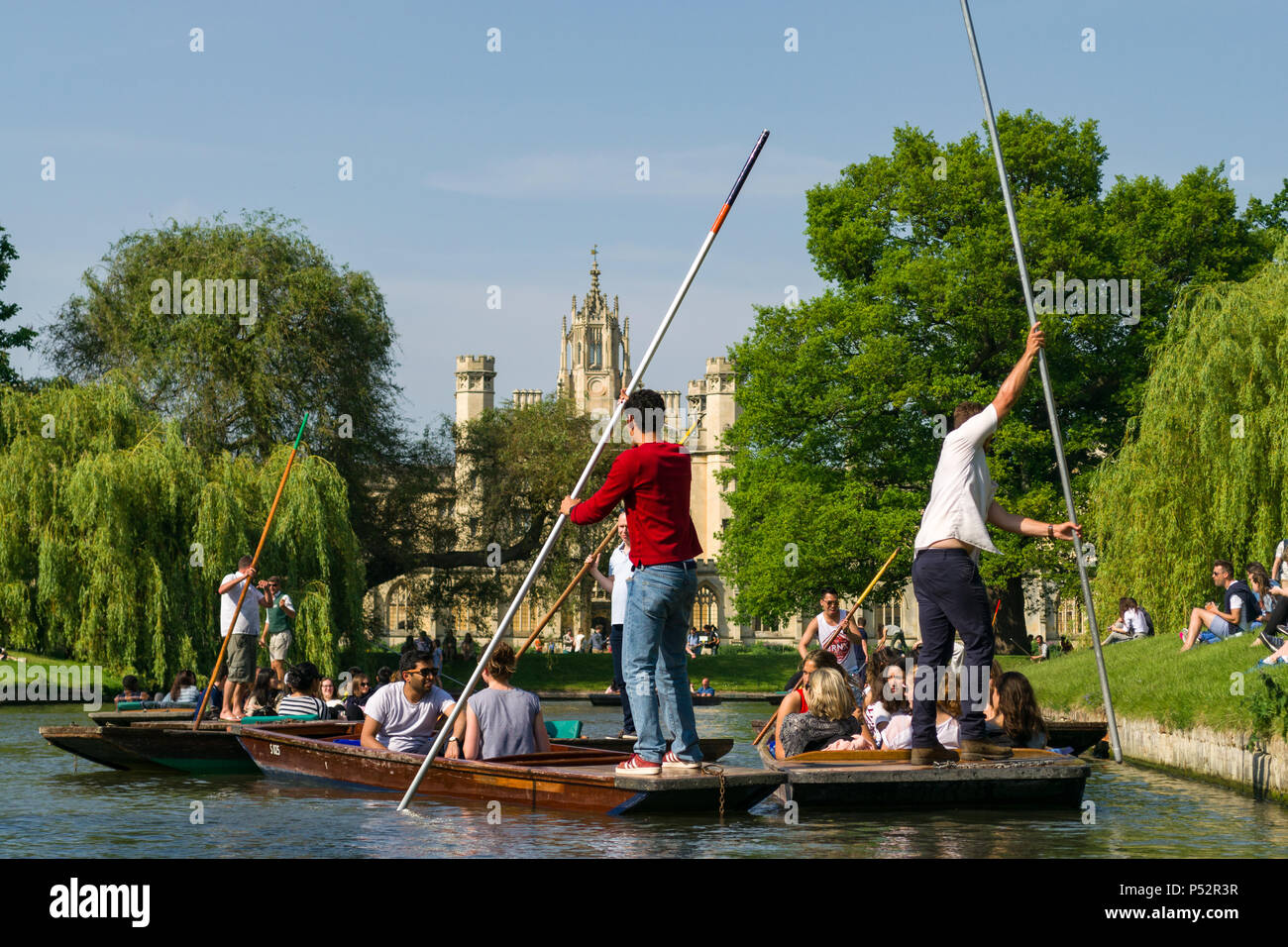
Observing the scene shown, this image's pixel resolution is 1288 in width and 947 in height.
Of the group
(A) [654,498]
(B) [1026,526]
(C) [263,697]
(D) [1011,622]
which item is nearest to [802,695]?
(B) [1026,526]

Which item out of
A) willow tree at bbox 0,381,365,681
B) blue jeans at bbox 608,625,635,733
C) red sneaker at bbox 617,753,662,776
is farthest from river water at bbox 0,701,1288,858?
willow tree at bbox 0,381,365,681

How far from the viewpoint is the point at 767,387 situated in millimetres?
31766

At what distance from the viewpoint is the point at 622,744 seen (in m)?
11.6

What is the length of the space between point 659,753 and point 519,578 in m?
28.4

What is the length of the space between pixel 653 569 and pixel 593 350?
81.6 m

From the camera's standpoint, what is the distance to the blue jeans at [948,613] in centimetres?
842

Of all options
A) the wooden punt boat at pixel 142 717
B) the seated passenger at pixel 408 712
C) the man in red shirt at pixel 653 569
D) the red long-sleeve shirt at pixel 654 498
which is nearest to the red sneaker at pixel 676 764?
the man in red shirt at pixel 653 569

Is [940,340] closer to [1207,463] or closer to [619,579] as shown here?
[1207,463]

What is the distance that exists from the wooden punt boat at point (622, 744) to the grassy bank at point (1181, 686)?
365 cm

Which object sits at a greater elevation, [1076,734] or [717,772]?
[717,772]

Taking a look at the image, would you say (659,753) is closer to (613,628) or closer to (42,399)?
(613,628)
